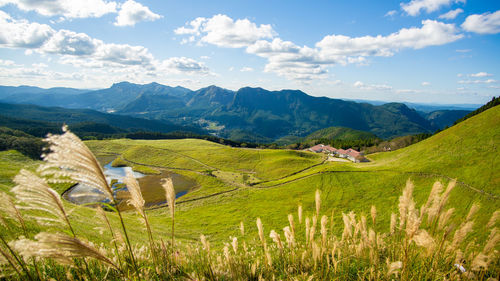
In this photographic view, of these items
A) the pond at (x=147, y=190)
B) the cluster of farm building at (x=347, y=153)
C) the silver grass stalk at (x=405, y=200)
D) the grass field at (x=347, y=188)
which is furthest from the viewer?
the cluster of farm building at (x=347, y=153)

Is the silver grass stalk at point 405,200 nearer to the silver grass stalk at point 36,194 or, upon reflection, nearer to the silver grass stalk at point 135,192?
the silver grass stalk at point 135,192

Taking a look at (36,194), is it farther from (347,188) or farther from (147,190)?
(147,190)

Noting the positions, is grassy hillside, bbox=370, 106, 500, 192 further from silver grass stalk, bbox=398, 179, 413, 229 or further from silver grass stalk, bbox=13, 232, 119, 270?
silver grass stalk, bbox=13, 232, 119, 270

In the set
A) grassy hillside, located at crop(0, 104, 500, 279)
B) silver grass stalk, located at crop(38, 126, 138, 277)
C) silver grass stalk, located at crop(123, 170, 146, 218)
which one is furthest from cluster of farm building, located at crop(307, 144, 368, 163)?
silver grass stalk, located at crop(38, 126, 138, 277)

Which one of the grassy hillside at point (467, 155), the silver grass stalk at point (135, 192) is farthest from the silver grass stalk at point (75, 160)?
the grassy hillside at point (467, 155)

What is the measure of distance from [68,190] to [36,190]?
7882 centimetres

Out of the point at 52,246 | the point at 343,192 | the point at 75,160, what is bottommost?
the point at 343,192

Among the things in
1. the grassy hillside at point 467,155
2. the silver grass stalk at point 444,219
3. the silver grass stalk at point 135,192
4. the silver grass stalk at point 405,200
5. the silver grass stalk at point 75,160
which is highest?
the silver grass stalk at point 75,160

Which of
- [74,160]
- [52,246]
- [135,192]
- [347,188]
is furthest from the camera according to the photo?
[347,188]

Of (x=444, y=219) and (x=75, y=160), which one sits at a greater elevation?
(x=75, y=160)

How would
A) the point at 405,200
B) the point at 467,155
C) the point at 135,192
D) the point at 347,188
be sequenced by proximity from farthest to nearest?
the point at 347,188 < the point at 467,155 < the point at 405,200 < the point at 135,192

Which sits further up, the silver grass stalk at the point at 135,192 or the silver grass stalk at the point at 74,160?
the silver grass stalk at the point at 74,160

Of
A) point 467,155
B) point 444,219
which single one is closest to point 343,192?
point 467,155

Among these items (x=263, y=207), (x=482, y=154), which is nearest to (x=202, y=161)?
(x=263, y=207)
